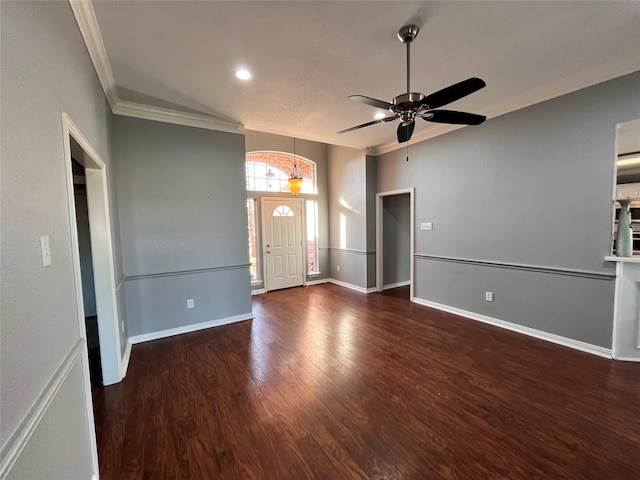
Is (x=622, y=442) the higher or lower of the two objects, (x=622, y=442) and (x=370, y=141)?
the lower

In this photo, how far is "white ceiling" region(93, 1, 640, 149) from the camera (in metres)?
1.80

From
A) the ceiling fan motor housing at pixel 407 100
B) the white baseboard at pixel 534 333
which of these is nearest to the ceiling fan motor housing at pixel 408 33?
the ceiling fan motor housing at pixel 407 100

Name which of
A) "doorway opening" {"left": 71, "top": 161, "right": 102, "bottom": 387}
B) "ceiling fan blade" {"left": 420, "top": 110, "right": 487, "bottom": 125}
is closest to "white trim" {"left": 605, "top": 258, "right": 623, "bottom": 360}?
Answer: "ceiling fan blade" {"left": 420, "top": 110, "right": 487, "bottom": 125}

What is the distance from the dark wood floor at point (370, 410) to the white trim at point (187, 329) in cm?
17

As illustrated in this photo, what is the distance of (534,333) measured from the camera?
3236 mm

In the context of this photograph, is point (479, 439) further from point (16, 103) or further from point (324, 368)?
point (16, 103)

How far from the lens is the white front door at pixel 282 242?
220 inches

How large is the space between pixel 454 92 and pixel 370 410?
90.7 inches

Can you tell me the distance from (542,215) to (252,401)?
3553 mm

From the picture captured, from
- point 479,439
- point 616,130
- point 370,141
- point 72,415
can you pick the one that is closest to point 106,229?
point 72,415

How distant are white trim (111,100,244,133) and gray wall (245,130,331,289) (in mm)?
1720

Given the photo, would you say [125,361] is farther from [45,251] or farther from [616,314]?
[616,314]

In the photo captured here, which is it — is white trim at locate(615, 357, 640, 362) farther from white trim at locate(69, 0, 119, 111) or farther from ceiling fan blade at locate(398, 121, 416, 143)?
white trim at locate(69, 0, 119, 111)

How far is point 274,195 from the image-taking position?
565 cm
